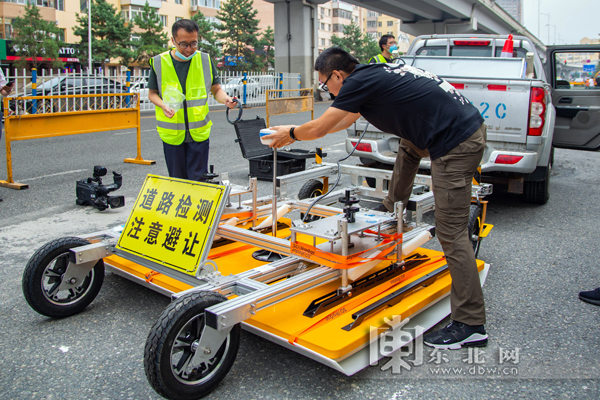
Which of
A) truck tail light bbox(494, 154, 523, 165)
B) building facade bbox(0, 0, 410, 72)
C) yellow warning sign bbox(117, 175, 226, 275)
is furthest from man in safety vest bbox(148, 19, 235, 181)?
building facade bbox(0, 0, 410, 72)

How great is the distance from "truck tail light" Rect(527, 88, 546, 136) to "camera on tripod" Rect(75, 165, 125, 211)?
4604mm

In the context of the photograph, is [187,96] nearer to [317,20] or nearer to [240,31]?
[317,20]

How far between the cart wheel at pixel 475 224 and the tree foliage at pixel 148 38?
46880mm

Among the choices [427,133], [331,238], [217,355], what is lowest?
[217,355]

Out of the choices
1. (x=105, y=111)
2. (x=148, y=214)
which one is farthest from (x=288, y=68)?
(x=148, y=214)

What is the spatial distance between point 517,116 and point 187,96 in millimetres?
3416

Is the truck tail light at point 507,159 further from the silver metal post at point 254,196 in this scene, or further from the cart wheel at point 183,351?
the cart wheel at point 183,351

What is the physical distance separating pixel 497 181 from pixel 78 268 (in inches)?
186

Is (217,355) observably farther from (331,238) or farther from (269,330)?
(331,238)

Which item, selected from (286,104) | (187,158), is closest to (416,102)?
A: (187,158)

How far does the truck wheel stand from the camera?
21.4 ft

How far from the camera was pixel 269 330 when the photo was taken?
Answer: 9.46 feet

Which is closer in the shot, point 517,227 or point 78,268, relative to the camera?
point 78,268

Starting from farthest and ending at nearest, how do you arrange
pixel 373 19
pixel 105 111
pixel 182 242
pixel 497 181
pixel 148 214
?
pixel 373 19, pixel 105 111, pixel 497 181, pixel 148 214, pixel 182 242
